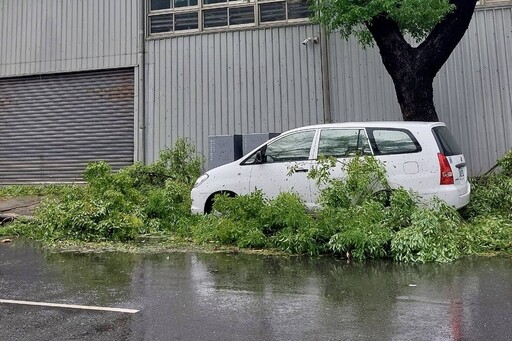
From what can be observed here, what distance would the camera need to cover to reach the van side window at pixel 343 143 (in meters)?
7.32

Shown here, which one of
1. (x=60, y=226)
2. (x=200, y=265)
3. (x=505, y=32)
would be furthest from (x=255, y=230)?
(x=505, y=32)

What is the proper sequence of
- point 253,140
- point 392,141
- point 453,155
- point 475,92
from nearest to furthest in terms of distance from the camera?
point 453,155 < point 392,141 < point 253,140 < point 475,92

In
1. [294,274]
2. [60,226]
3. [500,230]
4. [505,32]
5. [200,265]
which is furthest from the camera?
[505,32]

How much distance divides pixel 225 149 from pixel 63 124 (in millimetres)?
6157

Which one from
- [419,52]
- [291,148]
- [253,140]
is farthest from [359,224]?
[253,140]

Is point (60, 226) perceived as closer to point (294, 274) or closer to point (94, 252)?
point (94, 252)

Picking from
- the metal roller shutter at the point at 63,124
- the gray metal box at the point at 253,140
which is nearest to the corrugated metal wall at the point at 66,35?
the metal roller shutter at the point at 63,124

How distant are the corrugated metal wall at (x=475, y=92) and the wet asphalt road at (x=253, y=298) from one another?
19.9 ft

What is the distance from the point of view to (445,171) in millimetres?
6680

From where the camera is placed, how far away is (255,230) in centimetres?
691

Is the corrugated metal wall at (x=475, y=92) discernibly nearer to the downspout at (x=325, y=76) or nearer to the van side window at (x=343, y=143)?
the downspout at (x=325, y=76)

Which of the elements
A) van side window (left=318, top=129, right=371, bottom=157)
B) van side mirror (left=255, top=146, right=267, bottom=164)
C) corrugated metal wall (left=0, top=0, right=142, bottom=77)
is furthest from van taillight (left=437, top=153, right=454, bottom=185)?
corrugated metal wall (left=0, top=0, right=142, bottom=77)

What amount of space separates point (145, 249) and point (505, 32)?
10722 millimetres

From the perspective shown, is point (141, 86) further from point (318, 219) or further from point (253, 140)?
point (318, 219)
